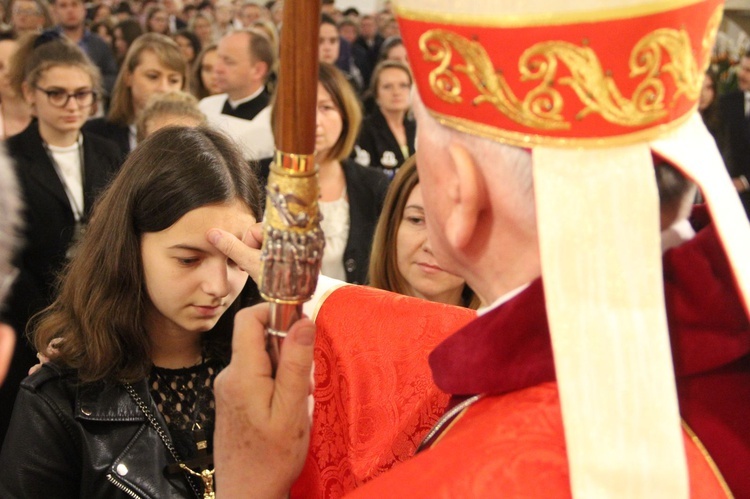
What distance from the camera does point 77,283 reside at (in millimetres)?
2240

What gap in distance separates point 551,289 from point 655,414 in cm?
19

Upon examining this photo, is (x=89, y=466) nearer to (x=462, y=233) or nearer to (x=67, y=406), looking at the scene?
(x=67, y=406)

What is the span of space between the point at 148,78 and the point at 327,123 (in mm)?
1601

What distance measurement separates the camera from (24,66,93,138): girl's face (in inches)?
169

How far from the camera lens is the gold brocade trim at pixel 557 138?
1124 mm

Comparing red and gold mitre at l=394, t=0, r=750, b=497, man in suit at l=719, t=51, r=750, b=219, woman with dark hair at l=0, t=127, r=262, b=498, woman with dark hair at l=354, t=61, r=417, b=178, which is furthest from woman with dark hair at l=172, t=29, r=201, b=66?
red and gold mitre at l=394, t=0, r=750, b=497

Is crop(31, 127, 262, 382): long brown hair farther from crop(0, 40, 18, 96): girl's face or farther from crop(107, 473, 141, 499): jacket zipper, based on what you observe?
crop(0, 40, 18, 96): girl's face

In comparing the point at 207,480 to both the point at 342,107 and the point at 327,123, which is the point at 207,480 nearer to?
the point at 327,123

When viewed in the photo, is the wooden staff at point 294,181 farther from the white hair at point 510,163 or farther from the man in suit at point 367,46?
the man in suit at point 367,46

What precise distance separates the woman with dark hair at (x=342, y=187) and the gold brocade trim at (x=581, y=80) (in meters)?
2.93

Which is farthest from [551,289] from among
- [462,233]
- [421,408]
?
[421,408]

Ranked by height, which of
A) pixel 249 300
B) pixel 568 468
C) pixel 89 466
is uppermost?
pixel 568 468

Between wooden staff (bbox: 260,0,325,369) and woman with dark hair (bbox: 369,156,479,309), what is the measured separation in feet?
5.94

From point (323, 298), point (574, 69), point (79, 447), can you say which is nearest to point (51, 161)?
point (79, 447)
